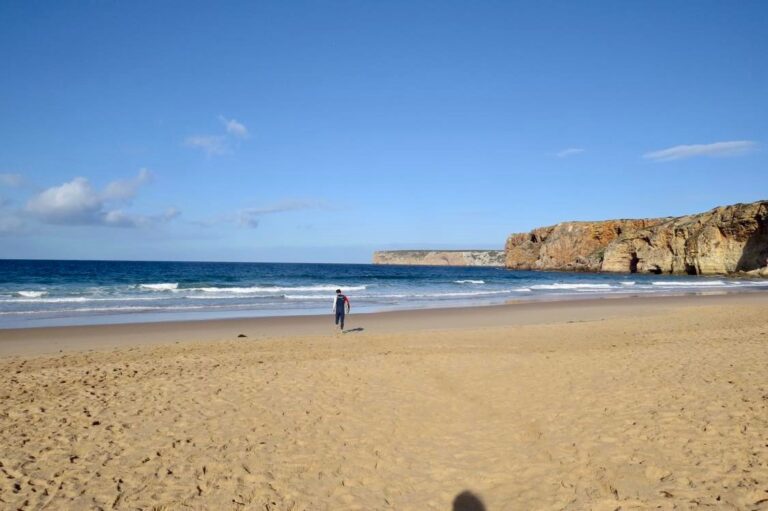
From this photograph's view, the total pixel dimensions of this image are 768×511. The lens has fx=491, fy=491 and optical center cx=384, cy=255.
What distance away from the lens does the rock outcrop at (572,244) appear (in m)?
83.2

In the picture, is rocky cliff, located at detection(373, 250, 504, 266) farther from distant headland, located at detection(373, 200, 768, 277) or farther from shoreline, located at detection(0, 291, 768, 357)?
shoreline, located at detection(0, 291, 768, 357)

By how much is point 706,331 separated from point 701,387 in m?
7.98

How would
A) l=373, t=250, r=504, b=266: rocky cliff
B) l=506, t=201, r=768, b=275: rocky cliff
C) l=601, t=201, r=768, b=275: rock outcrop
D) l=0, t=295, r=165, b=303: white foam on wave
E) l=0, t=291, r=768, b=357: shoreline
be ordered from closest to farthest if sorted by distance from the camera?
l=0, t=291, r=768, b=357: shoreline → l=0, t=295, r=165, b=303: white foam on wave → l=601, t=201, r=768, b=275: rock outcrop → l=506, t=201, r=768, b=275: rocky cliff → l=373, t=250, r=504, b=266: rocky cliff

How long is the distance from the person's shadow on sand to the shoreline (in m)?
11.1

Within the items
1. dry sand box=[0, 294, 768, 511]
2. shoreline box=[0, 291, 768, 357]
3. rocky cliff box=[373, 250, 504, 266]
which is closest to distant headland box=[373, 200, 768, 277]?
shoreline box=[0, 291, 768, 357]

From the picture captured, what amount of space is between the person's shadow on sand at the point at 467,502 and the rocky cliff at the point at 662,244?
207 ft

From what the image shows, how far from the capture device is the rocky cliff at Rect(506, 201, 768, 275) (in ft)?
184

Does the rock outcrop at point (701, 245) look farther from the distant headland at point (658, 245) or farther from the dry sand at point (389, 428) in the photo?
the dry sand at point (389, 428)

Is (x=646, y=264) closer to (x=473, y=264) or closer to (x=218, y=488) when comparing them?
(x=218, y=488)

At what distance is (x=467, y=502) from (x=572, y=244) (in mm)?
91396

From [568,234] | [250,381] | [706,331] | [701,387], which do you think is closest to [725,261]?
[568,234]

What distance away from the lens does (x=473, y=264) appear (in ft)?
602

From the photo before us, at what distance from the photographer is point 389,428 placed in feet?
21.5

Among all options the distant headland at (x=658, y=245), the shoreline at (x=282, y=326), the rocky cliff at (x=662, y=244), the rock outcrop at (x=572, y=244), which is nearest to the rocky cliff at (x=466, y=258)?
the distant headland at (x=658, y=245)
